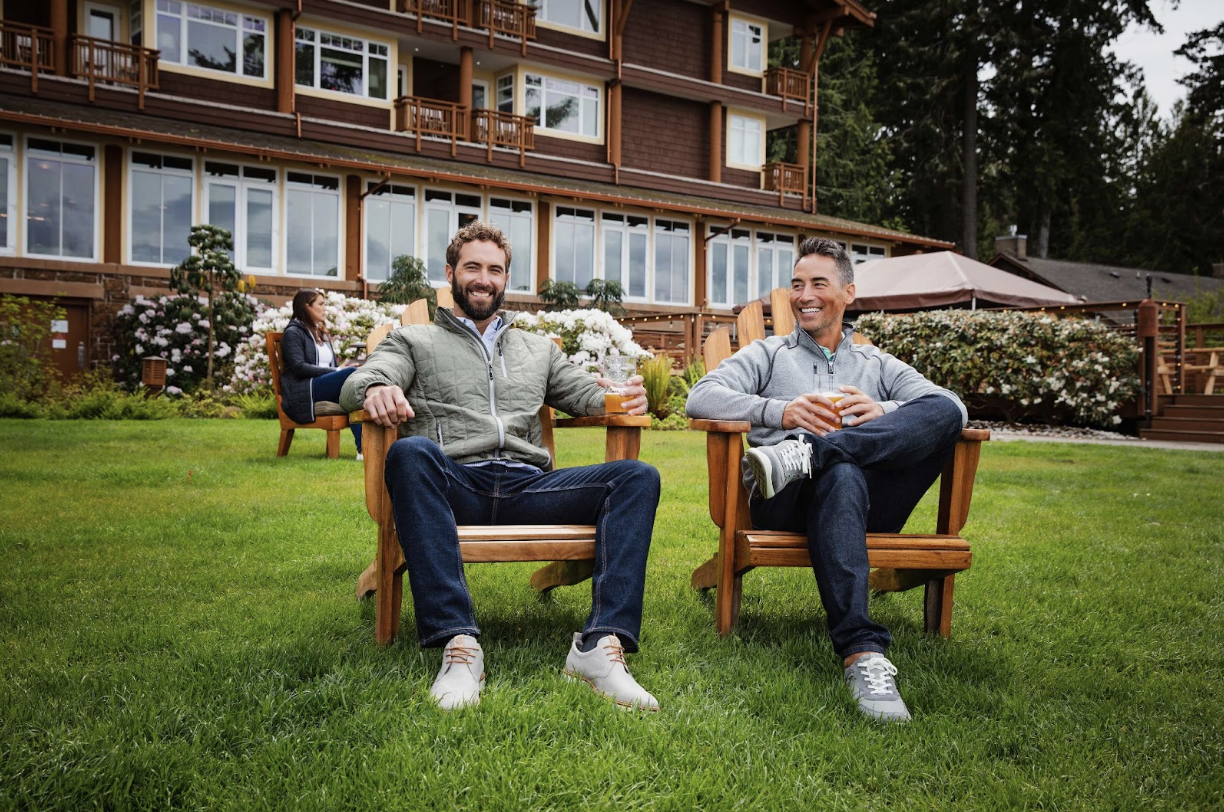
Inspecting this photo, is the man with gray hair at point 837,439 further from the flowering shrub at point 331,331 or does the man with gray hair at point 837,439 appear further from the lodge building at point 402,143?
the lodge building at point 402,143

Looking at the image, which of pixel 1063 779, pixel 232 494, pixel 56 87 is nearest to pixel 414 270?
pixel 56 87

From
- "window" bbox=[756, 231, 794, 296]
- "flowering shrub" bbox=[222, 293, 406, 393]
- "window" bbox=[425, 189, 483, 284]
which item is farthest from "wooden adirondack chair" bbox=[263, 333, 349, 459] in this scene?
"window" bbox=[756, 231, 794, 296]

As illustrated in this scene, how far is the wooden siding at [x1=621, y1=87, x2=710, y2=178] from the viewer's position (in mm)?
23375

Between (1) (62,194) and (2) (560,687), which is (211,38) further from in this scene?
(2) (560,687)

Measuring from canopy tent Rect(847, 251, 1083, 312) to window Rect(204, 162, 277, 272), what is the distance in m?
10.4

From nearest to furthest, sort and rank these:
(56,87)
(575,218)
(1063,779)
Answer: (1063,779) < (56,87) < (575,218)

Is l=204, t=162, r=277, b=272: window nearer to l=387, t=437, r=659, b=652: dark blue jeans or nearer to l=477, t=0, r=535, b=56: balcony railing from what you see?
l=477, t=0, r=535, b=56: balcony railing

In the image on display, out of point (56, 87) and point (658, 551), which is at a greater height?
point (56, 87)

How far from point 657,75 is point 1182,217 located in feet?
82.2

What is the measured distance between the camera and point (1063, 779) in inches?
89.8

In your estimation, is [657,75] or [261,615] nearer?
[261,615]

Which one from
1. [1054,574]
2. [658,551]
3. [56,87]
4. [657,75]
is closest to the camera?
[1054,574]

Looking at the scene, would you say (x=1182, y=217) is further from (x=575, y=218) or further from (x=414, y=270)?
(x=414, y=270)

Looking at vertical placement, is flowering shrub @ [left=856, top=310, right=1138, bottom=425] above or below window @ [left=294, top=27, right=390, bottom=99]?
below
